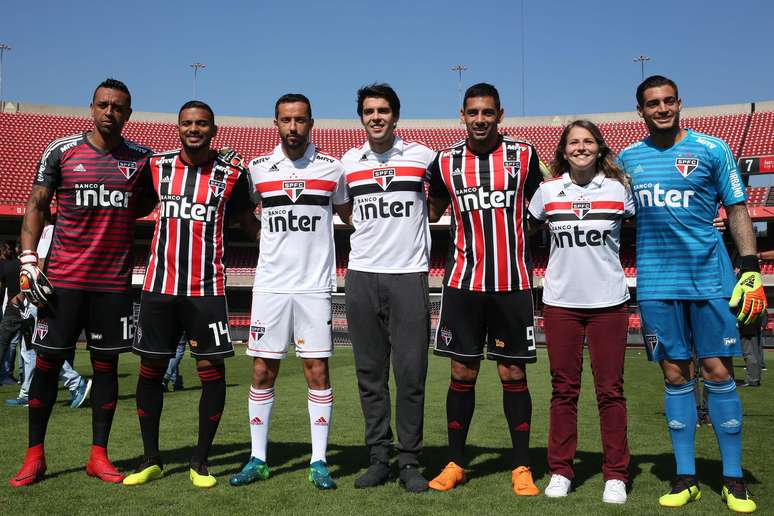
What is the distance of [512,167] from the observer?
4.35 metres

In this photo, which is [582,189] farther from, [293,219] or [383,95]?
[293,219]

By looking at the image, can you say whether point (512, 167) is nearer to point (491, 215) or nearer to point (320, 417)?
point (491, 215)

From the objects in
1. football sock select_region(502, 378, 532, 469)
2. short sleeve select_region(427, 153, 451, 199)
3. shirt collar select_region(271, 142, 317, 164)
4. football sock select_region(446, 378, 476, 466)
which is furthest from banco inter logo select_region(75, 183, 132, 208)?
football sock select_region(502, 378, 532, 469)

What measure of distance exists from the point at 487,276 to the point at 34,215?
3.06m

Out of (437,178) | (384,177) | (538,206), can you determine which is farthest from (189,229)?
(538,206)

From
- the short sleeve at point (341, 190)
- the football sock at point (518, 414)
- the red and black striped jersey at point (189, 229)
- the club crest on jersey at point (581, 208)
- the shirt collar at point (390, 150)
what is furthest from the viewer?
the short sleeve at point (341, 190)

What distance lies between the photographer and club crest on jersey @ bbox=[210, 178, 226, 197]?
14.7 feet

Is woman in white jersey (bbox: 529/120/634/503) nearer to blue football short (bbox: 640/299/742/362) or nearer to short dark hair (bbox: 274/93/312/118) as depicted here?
blue football short (bbox: 640/299/742/362)

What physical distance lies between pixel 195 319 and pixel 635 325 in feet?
75.3

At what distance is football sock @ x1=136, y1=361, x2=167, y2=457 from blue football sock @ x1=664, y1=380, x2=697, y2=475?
325 cm

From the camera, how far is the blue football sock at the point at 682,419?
4.08 meters

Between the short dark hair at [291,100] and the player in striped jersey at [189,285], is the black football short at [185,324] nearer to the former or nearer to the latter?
the player in striped jersey at [189,285]

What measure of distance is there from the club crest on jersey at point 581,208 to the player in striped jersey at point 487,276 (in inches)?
13.4

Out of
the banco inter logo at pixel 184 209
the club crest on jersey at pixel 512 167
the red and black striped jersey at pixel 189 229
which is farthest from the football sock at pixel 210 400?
the club crest on jersey at pixel 512 167
